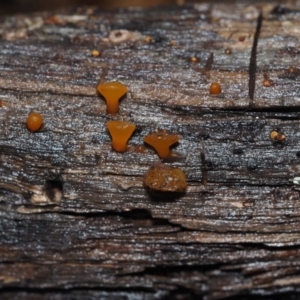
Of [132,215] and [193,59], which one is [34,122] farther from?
[193,59]

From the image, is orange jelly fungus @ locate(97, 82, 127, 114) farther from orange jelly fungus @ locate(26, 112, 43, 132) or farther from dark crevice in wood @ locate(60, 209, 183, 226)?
dark crevice in wood @ locate(60, 209, 183, 226)

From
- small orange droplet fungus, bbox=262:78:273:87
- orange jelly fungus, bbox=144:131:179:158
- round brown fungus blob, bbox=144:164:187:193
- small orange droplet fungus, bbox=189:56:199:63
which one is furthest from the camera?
small orange droplet fungus, bbox=189:56:199:63

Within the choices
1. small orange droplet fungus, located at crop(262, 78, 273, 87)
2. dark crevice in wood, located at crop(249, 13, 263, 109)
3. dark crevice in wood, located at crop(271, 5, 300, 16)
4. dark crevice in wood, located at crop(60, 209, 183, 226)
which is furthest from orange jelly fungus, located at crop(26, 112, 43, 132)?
dark crevice in wood, located at crop(271, 5, 300, 16)

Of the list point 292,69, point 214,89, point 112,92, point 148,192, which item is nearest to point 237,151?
point 214,89

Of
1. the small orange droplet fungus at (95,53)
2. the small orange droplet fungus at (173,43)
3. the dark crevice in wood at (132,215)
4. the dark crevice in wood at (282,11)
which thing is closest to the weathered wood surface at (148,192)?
the dark crevice in wood at (132,215)

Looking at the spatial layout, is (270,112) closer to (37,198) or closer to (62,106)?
(62,106)

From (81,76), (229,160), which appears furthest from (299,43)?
(81,76)
